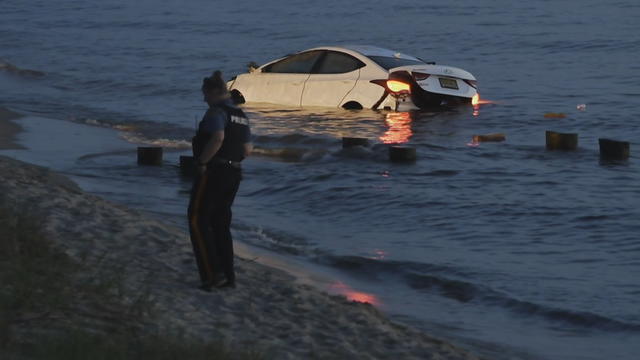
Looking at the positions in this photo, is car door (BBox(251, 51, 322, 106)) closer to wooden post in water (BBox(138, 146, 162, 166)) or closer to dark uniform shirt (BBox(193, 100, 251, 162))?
wooden post in water (BBox(138, 146, 162, 166))

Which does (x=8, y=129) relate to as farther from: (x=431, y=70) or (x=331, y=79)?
(x=431, y=70)

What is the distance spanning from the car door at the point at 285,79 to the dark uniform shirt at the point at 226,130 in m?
16.0

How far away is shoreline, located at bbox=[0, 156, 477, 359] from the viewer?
840cm

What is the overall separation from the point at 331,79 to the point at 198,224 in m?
15.6

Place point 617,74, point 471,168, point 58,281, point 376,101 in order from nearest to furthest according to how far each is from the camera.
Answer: point 58,281 < point 471,168 < point 376,101 < point 617,74

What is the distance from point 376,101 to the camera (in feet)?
78.2

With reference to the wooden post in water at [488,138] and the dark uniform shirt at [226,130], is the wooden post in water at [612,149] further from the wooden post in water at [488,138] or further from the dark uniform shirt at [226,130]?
the dark uniform shirt at [226,130]

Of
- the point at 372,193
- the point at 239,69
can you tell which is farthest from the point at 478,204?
the point at 239,69

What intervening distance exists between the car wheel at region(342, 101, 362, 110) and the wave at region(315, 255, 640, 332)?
11518 mm

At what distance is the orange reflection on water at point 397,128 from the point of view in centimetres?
2169

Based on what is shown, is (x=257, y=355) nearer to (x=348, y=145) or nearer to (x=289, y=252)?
(x=289, y=252)

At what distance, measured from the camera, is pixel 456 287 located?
462 inches

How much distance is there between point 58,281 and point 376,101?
618 inches

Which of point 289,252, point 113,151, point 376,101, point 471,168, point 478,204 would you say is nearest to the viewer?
point 289,252
